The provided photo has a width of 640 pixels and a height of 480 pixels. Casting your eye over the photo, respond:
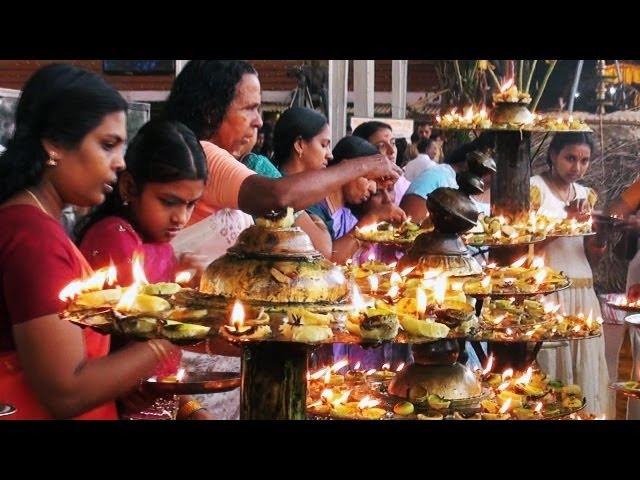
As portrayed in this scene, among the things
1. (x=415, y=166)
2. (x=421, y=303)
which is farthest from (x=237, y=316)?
(x=415, y=166)

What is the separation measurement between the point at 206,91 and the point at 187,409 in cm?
111

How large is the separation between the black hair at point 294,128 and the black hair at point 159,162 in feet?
5.12

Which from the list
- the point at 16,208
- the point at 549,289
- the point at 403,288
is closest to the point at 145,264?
the point at 16,208

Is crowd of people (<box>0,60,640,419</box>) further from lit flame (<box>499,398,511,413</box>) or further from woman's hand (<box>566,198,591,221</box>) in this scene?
woman's hand (<box>566,198,591,221</box>)

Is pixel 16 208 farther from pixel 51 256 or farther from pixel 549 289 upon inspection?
pixel 549 289

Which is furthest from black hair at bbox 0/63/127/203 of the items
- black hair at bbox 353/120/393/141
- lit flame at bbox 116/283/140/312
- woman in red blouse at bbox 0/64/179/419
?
black hair at bbox 353/120/393/141

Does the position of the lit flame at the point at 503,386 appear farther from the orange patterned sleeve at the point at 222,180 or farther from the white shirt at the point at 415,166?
the white shirt at the point at 415,166

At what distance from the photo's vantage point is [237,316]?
1.33 metres

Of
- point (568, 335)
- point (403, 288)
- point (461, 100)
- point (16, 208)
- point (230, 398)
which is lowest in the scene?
point (230, 398)

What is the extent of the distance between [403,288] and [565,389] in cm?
83

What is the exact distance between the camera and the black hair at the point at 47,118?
6.22 feet

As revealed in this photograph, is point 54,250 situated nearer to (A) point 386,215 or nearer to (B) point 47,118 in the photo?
(B) point 47,118

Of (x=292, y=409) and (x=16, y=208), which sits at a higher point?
(x=16, y=208)

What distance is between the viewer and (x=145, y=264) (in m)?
2.23
